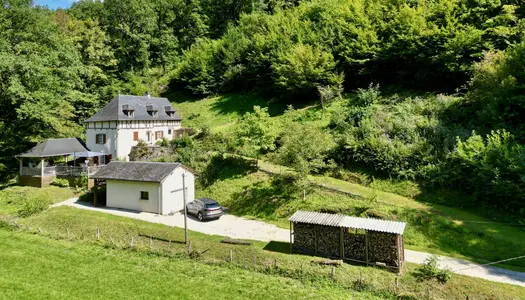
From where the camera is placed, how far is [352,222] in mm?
14414

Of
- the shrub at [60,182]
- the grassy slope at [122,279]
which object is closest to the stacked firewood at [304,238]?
the grassy slope at [122,279]

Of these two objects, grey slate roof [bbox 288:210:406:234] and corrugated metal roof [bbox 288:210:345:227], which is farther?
corrugated metal roof [bbox 288:210:345:227]

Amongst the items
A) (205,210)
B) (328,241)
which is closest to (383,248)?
(328,241)

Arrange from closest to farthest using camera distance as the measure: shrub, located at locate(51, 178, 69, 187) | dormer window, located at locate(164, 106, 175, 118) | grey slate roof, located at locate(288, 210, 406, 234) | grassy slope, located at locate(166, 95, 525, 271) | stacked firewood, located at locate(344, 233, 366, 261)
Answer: grey slate roof, located at locate(288, 210, 406, 234), stacked firewood, located at locate(344, 233, 366, 261), grassy slope, located at locate(166, 95, 525, 271), shrub, located at locate(51, 178, 69, 187), dormer window, located at locate(164, 106, 175, 118)

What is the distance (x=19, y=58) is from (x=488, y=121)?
130 feet

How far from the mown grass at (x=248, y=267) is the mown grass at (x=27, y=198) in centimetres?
264

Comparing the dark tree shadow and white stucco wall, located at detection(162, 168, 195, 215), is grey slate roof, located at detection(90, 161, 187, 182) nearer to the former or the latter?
white stucco wall, located at detection(162, 168, 195, 215)

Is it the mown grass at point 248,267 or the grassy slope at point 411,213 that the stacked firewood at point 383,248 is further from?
the grassy slope at point 411,213

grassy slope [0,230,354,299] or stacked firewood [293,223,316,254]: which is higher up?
stacked firewood [293,223,316,254]

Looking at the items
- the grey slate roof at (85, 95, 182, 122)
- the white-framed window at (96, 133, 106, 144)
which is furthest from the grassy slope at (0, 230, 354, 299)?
the grey slate roof at (85, 95, 182, 122)

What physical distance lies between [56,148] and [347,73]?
3105 cm

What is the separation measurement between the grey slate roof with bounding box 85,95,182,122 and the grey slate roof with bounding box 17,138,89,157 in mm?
3335

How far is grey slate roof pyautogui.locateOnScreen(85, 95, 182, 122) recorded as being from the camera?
106 feet

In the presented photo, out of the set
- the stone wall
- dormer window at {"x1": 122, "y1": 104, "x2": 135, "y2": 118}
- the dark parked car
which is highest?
dormer window at {"x1": 122, "y1": 104, "x2": 135, "y2": 118}
